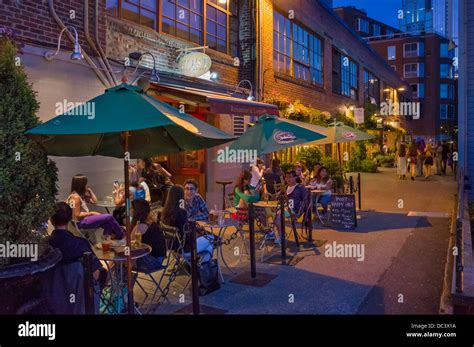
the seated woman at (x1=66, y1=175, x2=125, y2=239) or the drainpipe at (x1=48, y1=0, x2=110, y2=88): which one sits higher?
the drainpipe at (x1=48, y1=0, x2=110, y2=88)

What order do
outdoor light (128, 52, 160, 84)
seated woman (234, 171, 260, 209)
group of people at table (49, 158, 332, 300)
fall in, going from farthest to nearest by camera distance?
1. outdoor light (128, 52, 160, 84)
2. seated woman (234, 171, 260, 209)
3. group of people at table (49, 158, 332, 300)

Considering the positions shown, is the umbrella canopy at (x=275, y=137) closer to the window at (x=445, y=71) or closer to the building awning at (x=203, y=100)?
the building awning at (x=203, y=100)

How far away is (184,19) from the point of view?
11609 mm

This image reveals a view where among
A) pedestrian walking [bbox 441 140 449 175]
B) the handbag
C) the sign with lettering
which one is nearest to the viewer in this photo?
the handbag

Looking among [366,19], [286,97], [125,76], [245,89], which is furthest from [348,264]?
[366,19]

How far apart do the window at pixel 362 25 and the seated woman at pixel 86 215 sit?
6644cm

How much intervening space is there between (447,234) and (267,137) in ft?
13.9

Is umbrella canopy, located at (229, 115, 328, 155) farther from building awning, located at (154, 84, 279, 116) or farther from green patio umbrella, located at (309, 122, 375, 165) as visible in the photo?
green patio umbrella, located at (309, 122, 375, 165)

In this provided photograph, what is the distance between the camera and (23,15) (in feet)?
23.9

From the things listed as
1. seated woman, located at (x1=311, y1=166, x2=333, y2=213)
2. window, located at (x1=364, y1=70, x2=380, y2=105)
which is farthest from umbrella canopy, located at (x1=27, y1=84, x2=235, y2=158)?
window, located at (x1=364, y1=70, x2=380, y2=105)

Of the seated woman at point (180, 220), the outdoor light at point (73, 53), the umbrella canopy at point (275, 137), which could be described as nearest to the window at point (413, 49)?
the umbrella canopy at point (275, 137)

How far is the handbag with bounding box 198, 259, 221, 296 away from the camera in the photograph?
19.5 feet

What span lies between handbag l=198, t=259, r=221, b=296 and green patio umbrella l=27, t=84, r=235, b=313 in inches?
55.8

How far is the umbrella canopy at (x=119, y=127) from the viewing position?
13.4ft
